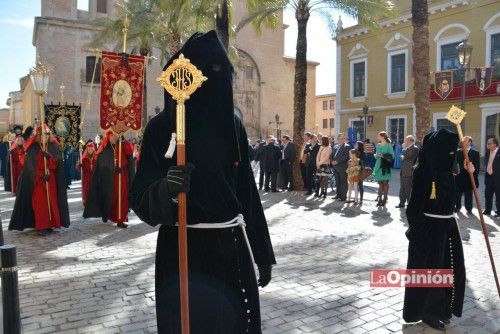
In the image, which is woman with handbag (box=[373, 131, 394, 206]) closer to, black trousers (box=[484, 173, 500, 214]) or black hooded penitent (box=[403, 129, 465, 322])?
black trousers (box=[484, 173, 500, 214])

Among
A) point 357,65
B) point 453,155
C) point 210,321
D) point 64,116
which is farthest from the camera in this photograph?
point 357,65

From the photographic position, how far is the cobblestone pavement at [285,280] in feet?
14.6

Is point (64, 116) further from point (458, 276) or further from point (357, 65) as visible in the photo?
point (357, 65)

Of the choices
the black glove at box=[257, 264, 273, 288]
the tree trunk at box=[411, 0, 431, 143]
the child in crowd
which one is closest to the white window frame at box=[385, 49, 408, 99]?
the child in crowd

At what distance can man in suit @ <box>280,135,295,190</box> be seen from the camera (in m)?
16.0

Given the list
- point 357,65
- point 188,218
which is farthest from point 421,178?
point 357,65

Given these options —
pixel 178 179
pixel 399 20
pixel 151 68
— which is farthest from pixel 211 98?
pixel 151 68

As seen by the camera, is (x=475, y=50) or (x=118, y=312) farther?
(x=475, y=50)

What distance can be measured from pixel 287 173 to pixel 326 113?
52613 millimetres

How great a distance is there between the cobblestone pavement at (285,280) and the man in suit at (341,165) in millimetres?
3530

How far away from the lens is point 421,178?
14.7 feet

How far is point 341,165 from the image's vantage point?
13547 mm

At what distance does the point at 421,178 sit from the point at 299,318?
1.84m

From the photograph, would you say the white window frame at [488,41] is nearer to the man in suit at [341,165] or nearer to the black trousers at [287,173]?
the black trousers at [287,173]
